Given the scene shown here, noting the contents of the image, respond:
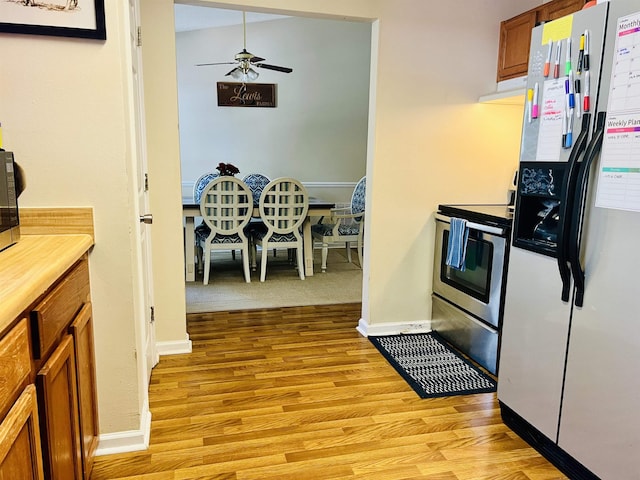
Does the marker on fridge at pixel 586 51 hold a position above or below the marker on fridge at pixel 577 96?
above

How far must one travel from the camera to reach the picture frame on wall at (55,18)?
61.9 inches

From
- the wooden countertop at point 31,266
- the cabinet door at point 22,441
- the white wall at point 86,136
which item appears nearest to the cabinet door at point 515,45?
the white wall at point 86,136

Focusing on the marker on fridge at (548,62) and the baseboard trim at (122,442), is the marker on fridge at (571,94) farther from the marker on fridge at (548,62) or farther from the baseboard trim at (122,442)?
the baseboard trim at (122,442)

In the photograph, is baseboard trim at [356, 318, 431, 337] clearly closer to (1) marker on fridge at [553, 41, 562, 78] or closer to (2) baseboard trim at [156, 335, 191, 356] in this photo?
(2) baseboard trim at [156, 335, 191, 356]

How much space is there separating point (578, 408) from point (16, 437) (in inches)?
70.8

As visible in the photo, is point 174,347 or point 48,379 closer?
point 48,379

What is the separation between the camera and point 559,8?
8.35 feet

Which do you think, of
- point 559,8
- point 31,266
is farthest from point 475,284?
point 31,266

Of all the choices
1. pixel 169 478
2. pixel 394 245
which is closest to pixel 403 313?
pixel 394 245

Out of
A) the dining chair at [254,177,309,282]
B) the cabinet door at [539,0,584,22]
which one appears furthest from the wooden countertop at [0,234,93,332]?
the dining chair at [254,177,309,282]

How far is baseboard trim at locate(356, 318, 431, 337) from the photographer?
10.6 feet

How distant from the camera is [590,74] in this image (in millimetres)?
1666

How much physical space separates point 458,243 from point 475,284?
0.88 ft

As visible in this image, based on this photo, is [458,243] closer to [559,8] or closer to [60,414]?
[559,8]
